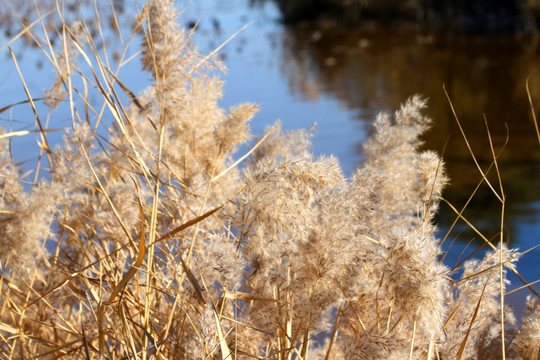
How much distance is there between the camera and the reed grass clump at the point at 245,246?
857 mm

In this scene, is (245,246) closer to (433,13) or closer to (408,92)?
(408,92)

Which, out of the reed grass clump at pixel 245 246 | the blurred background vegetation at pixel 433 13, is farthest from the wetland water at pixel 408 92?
the blurred background vegetation at pixel 433 13

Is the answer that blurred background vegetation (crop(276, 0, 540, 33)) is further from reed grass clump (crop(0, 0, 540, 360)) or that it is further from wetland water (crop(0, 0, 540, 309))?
reed grass clump (crop(0, 0, 540, 360))

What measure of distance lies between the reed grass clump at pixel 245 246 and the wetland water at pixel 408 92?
15 centimetres

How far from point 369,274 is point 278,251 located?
0.18m

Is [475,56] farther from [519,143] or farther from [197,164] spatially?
[197,164]

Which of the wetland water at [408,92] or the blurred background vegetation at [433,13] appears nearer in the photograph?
the wetland water at [408,92]

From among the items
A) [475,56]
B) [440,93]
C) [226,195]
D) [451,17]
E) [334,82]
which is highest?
[451,17]

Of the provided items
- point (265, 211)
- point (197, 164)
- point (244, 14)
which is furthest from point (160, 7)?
point (244, 14)

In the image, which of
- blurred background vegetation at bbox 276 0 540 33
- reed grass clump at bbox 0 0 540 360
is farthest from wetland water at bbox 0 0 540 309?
blurred background vegetation at bbox 276 0 540 33

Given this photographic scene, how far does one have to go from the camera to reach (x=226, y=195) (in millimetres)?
1429

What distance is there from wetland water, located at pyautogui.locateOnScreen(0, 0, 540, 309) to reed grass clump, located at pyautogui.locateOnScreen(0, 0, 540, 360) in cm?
15

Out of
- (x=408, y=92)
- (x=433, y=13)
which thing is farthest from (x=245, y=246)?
(x=433, y=13)

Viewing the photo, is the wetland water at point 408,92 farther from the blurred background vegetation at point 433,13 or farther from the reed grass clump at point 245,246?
the blurred background vegetation at point 433,13
